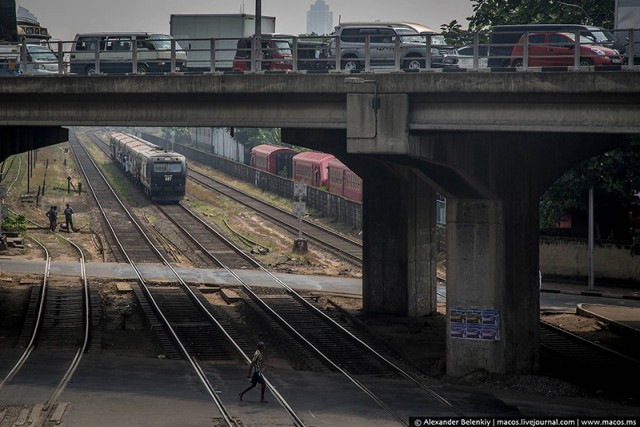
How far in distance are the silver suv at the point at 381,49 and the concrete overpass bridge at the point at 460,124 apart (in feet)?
5.04

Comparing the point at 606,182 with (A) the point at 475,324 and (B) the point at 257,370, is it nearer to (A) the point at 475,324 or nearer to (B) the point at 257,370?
(A) the point at 475,324

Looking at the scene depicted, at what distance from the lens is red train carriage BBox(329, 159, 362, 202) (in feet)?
200

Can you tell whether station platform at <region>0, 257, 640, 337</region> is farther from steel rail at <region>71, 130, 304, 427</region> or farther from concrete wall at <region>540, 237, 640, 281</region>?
concrete wall at <region>540, 237, 640, 281</region>

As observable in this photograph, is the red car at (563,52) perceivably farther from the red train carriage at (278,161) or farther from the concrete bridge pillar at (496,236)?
the red train carriage at (278,161)

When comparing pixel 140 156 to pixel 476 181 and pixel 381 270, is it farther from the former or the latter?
pixel 476 181

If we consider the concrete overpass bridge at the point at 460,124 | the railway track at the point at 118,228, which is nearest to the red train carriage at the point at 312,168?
the railway track at the point at 118,228

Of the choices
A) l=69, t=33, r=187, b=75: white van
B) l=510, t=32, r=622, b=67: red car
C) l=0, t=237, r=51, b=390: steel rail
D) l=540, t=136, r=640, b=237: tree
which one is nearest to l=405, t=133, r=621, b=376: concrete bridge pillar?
l=510, t=32, r=622, b=67: red car

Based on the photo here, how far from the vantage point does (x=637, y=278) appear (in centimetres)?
4409

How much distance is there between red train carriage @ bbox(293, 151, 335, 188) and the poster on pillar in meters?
42.0

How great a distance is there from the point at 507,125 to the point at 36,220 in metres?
41.0

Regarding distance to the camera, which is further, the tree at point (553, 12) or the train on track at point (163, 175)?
the train on track at point (163, 175)

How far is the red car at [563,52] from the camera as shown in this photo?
25.2 meters

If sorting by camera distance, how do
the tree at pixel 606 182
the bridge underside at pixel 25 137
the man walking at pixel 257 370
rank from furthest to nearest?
the tree at pixel 606 182 → the bridge underside at pixel 25 137 → the man walking at pixel 257 370

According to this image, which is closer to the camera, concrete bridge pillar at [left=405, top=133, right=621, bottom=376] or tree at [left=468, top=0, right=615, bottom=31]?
concrete bridge pillar at [left=405, top=133, right=621, bottom=376]
